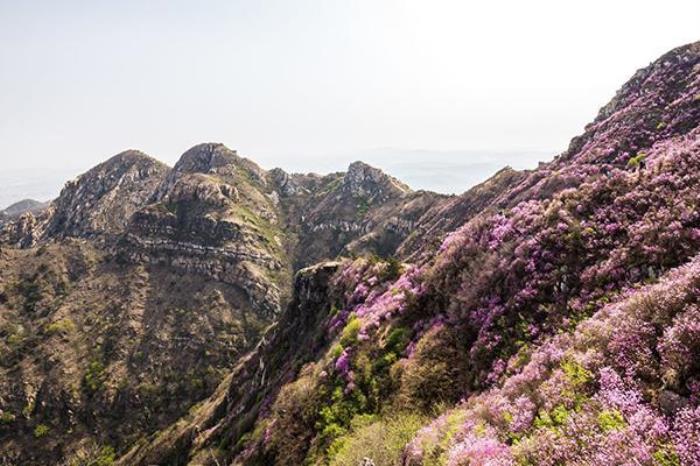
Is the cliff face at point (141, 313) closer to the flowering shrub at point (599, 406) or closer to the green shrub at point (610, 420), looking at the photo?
the flowering shrub at point (599, 406)

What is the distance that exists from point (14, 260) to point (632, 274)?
24348 cm

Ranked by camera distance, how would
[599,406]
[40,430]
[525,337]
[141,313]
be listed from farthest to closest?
[141,313] < [40,430] < [525,337] < [599,406]

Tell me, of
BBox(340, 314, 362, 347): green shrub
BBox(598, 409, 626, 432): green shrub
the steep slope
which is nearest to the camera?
BBox(598, 409, 626, 432): green shrub

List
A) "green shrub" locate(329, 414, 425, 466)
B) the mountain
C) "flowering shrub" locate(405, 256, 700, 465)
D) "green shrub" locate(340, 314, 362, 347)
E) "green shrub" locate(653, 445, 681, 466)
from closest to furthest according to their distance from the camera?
"green shrub" locate(653, 445, 681, 466) < "flowering shrub" locate(405, 256, 700, 465) < the mountain < "green shrub" locate(329, 414, 425, 466) < "green shrub" locate(340, 314, 362, 347)

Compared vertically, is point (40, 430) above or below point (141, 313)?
below

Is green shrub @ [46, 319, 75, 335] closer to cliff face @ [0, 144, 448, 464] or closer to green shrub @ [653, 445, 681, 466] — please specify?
cliff face @ [0, 144, 448, 464]

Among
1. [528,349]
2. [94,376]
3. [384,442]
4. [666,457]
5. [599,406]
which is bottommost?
[94,376]

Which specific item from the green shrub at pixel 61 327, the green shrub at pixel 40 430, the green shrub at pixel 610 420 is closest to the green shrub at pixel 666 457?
the green shrub at pixel 610 420

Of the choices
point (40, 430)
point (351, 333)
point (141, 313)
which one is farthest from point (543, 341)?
point (141, 313)

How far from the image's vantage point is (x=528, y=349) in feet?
47.5

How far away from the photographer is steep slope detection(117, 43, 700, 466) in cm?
797

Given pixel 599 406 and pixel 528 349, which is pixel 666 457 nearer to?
pixel 599 406

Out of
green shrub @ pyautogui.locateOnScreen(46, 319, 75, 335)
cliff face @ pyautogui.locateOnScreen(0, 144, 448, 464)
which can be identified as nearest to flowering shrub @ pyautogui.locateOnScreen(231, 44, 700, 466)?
cliff face @ pyautogui.locateOnScreen(0, 144, 448, 464)

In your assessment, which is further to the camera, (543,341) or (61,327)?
(61,327)
